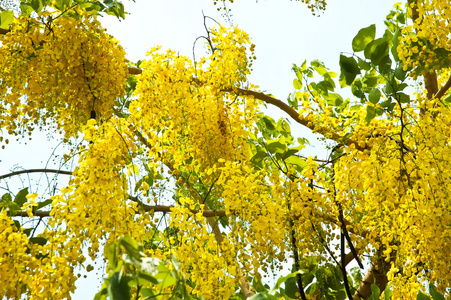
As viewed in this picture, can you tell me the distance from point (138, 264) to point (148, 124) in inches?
59.1

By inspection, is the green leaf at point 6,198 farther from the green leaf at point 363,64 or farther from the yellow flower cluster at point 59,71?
the green leaf at point 363,64

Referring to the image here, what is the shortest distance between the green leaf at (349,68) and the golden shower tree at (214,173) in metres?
0.11

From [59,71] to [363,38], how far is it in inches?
60.6

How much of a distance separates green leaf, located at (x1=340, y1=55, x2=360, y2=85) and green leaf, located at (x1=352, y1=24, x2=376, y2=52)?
3.0 inches

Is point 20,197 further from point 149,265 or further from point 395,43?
point 395,43

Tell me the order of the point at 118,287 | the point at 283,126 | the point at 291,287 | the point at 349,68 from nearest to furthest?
the point at 118,287, the point at 291,287, the point at 349,68, the point at 283,126

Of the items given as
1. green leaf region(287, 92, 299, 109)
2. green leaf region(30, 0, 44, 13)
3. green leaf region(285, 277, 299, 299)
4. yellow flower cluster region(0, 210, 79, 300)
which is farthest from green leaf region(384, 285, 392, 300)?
green leaf region(30, 0, 44, 13)

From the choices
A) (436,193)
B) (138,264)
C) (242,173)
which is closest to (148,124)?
(242,173)

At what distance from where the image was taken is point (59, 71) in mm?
2367

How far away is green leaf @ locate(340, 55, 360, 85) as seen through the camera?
10.1 ft

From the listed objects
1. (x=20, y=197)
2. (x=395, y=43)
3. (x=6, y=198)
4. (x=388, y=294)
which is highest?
(x=395, y=43)

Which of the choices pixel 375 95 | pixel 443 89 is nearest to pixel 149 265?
pixel 375 95

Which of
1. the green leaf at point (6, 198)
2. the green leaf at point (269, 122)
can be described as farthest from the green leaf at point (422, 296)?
the green leaf at point (269, 122)

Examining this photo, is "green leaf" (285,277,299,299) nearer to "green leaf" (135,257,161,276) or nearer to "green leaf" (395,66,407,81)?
"green leaf" (395,66,407,81)
